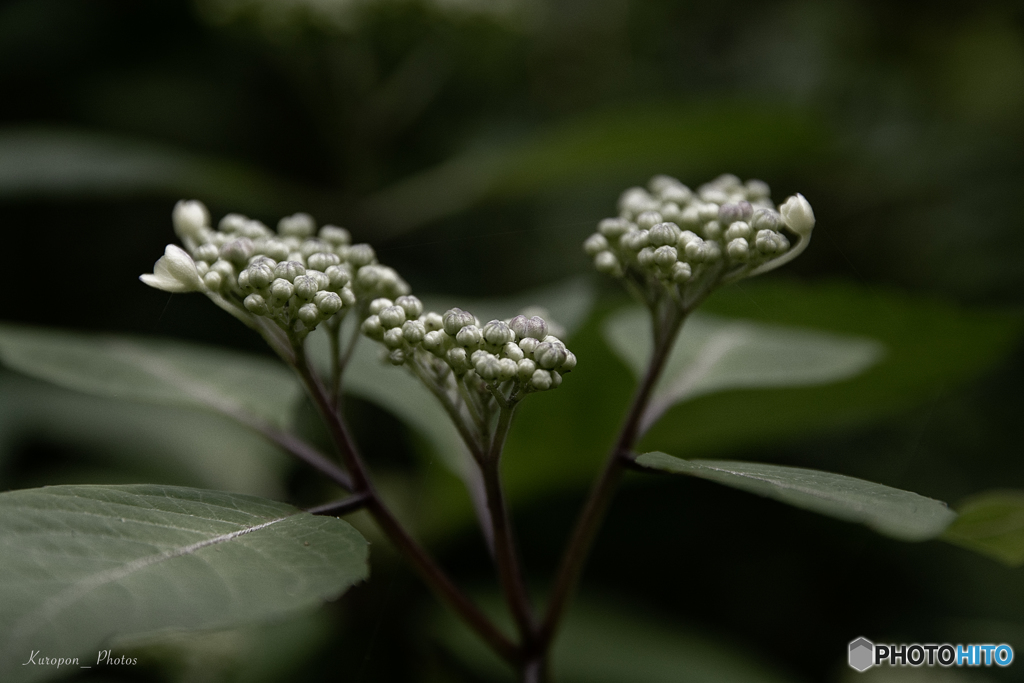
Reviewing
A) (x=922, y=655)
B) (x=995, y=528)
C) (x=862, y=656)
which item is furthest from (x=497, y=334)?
(x=922, y=655)

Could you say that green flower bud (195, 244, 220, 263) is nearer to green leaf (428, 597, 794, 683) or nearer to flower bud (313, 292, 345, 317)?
flower bud (313, 292, 345, 317)

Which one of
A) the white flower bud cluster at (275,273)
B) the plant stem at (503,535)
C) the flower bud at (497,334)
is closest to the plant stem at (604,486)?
the plant stem at (503,535)

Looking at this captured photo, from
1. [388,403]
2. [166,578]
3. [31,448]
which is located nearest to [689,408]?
[388,403]

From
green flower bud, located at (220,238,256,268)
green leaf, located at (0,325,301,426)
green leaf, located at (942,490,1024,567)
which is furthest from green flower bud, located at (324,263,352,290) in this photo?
green leaf, located at (942,490,1024,567)

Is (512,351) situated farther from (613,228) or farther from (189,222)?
(189,222)

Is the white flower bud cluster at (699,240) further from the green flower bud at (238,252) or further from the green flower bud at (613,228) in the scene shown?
the green flower bud at (238,252)

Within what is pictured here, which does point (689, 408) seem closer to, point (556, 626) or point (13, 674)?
point (556, 626)
